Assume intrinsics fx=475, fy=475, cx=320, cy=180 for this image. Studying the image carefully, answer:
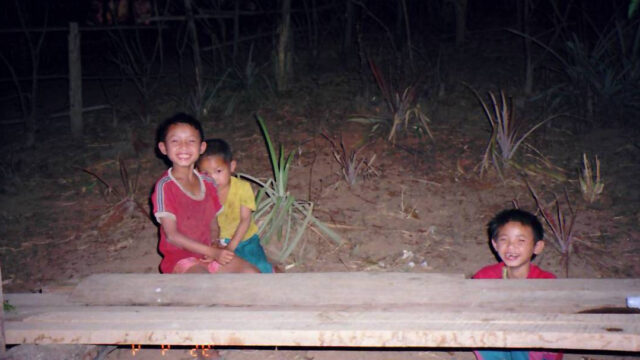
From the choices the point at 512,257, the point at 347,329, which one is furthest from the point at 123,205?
the point at 512,257

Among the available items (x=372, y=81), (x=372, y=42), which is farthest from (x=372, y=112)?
(x=372, y=42)

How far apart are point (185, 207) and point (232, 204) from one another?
35 cm

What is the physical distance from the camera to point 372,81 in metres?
5.99

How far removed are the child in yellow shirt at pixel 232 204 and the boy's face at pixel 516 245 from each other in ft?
4.14

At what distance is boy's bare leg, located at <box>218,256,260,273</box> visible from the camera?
2420 mm

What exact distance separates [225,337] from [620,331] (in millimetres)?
1250

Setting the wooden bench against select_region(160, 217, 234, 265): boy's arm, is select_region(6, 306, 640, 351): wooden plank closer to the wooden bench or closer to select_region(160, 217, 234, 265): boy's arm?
the wooden bench

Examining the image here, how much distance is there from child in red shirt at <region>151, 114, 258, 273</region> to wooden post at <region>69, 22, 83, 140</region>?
136 inches

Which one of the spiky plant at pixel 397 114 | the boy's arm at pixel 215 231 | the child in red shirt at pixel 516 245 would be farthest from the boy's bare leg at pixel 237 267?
the spiky plant at pixel 397 114

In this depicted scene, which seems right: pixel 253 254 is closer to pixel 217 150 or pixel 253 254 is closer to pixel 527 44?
pixel 217 150

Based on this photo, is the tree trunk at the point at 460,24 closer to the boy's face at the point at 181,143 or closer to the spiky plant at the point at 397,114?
the spiky plant at the point at 397,114

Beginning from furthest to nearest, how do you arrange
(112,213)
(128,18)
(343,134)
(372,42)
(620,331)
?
(128,18) < (372,42) < (343,134) < (112,213) < (620,331)

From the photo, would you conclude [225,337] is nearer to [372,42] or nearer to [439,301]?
[439,301]

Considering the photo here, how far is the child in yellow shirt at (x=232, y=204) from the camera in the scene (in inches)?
102
